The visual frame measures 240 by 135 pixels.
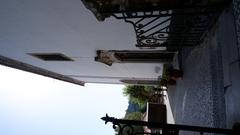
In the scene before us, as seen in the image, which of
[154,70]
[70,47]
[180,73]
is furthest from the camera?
[154,70]

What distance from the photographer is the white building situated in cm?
496

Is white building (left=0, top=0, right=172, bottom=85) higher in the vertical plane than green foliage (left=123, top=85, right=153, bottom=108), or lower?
higher

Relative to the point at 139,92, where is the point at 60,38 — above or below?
above

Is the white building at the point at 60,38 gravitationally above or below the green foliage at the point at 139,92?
above

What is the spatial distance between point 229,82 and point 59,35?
4221mm

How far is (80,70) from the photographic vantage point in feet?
34.7

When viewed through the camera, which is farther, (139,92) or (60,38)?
(139,92)

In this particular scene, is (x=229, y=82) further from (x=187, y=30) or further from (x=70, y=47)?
(x=70, y=47)

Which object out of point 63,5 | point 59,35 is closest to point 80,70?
point 59,35

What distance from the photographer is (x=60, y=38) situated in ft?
21.2

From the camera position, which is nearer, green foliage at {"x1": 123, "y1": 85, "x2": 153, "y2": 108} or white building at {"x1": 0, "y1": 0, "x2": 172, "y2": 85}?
white building at {"x1": 0, "y1": 0, "x2": 172, "y2": 85}

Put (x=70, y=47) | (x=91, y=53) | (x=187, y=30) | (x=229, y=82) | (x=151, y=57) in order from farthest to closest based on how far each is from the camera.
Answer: (x=151, y=57), (x=91, y=53), (x=70, y=47), (x=187, y=30), (x=229, y=82)

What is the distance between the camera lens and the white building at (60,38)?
195 inches

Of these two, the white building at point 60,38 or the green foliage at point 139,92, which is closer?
the white building at point 60,38
